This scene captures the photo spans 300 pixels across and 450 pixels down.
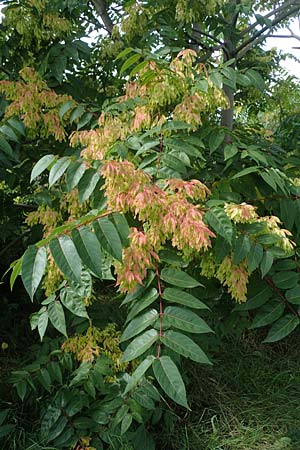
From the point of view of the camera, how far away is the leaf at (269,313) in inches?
77.0

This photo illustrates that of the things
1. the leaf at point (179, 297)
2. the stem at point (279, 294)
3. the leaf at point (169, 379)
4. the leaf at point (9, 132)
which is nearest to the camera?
the leaf at point (169, 379)

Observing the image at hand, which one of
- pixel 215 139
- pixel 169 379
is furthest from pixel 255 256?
pixel 215 139

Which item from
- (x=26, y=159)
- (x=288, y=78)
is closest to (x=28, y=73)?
(x=26, y=159)

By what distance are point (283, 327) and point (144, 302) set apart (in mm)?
546

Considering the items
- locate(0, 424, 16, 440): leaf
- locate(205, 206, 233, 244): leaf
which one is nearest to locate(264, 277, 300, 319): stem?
locate(205, 206, 233, 244): leaf

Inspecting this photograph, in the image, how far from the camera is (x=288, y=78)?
4.74 m

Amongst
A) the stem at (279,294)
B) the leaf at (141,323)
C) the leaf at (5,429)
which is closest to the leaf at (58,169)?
the leaf at (141,323)

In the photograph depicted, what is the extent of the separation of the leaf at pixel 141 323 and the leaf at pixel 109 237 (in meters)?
0.28

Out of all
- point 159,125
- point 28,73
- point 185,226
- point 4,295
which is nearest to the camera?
point 185,226

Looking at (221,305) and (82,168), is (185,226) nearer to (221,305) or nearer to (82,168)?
(82,168)

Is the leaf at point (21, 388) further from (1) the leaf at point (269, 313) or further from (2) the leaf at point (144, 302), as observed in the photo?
(1) the leaf at point (269, 313)

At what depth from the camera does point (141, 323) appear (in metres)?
1.71

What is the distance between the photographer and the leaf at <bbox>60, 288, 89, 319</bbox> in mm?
1945

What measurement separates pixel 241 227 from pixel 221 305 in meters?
0.53
